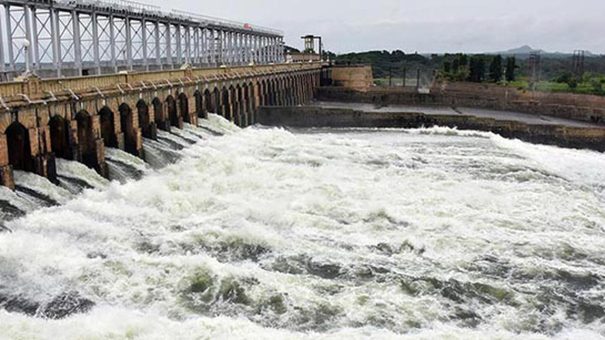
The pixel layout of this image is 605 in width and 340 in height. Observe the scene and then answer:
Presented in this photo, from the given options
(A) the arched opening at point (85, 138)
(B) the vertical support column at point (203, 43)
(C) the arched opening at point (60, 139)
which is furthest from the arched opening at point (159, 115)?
(B) the vertical support column at point (203, 43)

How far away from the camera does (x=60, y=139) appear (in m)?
25.6

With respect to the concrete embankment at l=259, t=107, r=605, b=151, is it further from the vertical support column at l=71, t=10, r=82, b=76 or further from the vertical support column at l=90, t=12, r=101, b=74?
the vertical support column at l=71, t=10, r=82, b=76

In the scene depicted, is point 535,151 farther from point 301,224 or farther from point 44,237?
point 44,237

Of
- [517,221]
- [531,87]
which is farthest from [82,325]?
[531,87]

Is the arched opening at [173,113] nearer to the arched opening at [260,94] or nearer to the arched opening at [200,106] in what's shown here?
the arched opening at [200,106]

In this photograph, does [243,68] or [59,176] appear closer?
[59,176]

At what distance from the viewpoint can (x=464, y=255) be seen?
18219 millimetres

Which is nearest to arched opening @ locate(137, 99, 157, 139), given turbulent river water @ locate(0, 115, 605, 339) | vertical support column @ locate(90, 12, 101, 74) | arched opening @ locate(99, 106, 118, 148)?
arched opening @ locate(99, 106, 118, 148)

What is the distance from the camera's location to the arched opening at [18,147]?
74.5 ft

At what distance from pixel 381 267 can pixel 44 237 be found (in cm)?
952

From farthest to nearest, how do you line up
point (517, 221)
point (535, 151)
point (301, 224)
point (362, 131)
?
1. point (362, 131)
2. point (535, 151)
3. point (517, 221)
4. point (301, 224)

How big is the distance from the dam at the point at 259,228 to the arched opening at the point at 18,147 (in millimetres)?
61

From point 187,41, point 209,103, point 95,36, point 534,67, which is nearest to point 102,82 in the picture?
point 209,103

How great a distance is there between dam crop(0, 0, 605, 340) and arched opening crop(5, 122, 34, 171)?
0.06m
